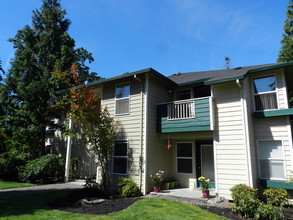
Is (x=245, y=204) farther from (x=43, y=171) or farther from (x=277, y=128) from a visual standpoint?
(x=43, y=171)

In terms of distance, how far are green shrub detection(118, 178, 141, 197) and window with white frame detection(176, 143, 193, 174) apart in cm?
272

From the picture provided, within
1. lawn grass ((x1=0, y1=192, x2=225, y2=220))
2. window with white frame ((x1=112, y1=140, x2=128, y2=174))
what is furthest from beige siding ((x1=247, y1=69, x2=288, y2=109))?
window with white frame ((x1=112, y1=140, x2=128, y2=174))

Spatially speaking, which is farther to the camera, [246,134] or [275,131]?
[275,131]

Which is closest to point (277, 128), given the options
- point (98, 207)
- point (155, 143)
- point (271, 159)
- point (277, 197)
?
point (271, 159)

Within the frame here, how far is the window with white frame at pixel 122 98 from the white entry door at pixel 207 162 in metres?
4.26

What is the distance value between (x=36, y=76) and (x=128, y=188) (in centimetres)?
1076

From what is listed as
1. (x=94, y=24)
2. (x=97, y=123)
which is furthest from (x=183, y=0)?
(x=97, y=123)

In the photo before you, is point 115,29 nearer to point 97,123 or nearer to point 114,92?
point 114,92

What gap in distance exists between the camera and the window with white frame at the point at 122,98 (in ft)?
34.0

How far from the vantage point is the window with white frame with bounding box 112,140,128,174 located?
32.0ft

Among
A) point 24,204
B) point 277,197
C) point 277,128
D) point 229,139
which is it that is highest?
point 277,128

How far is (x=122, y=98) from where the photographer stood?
34.6 feet

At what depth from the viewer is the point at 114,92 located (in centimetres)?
1102

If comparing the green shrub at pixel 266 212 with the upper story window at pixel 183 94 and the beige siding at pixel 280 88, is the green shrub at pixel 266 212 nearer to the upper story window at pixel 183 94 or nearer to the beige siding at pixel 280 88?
the beige siding at pixel 280 88
